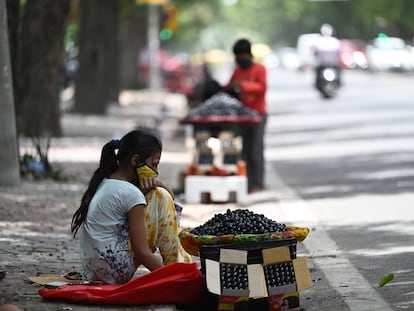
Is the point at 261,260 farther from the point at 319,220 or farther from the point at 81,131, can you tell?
the point at 81,131

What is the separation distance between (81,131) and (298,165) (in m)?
7.25

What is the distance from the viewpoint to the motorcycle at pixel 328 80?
41031 millimetres

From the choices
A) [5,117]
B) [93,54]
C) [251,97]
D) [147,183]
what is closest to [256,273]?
[147,183]

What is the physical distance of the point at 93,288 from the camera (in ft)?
26.3

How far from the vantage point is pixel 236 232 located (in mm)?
7945

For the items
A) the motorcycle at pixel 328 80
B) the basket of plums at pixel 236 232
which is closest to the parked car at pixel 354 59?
the motorcycle at pixel 328 80

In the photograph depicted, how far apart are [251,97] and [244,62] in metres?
0.47

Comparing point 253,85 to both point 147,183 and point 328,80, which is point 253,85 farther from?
point 328,80

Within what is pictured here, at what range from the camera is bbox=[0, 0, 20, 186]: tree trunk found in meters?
14.2

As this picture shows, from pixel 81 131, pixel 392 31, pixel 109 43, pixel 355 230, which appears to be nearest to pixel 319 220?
pixel 355 230

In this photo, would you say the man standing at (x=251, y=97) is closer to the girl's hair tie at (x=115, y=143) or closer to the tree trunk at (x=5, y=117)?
the tree trunk at (x=5, y=117)

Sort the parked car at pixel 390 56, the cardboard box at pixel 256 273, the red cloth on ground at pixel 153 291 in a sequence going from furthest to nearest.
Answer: the parked car at pixel 390 56 < the red cloth on ground at pixel 153 291 < the cardboard box at pixel 256 273

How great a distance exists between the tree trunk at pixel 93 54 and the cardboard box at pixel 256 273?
79.8ft

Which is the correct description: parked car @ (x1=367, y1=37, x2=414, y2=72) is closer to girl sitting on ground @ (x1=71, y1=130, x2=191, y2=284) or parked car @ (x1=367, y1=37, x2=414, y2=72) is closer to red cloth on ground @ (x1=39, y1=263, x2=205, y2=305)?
girl sitting on ground @ (x1=71, y1=130, x2=191, y2=284)
